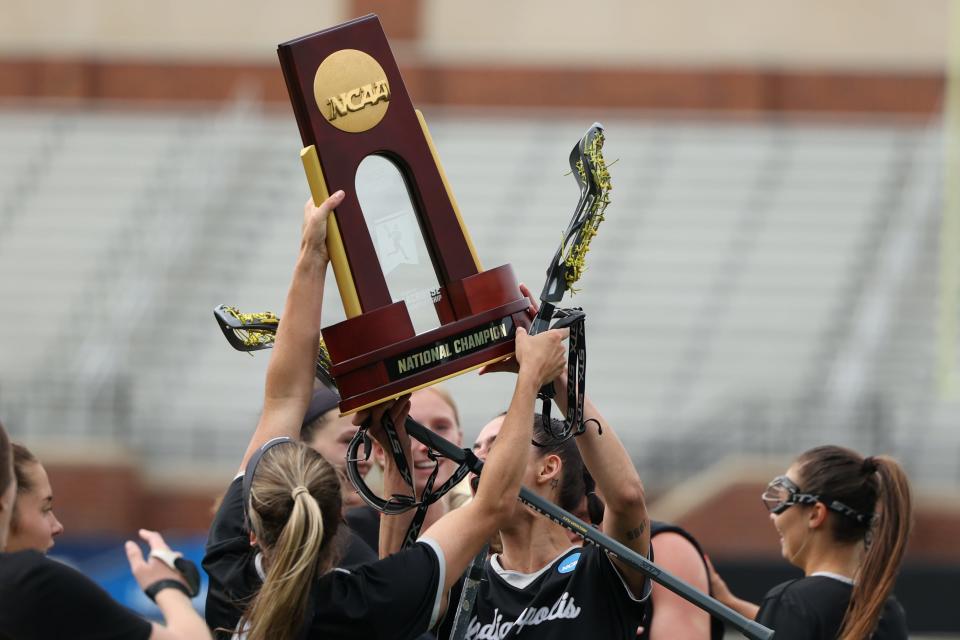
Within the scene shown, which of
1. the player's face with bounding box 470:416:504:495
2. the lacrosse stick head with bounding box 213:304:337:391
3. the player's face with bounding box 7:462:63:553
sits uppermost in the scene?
the lacrosse stick head with bounding box 213:304:337:391

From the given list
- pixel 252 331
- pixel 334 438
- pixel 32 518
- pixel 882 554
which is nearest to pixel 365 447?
pixel 252 331

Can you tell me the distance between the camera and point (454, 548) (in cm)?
322

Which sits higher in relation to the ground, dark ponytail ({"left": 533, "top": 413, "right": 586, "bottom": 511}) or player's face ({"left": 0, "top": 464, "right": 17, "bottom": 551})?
player's face ({"left": 0, "top": 464, "right": 17, "bottom": 551})

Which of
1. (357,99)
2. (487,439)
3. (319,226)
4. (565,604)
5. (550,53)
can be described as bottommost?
(565,604)

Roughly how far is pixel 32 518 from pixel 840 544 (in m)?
2.18

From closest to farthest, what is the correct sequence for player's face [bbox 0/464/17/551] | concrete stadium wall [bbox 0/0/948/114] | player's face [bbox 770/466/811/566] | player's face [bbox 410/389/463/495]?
player's face [bbox 0/464/17/551] < player's face [bbox 770/466/811/566] < player's face [bbox 410/389/463/495] < concrete stadium wall [bbox 0/0/948/114]

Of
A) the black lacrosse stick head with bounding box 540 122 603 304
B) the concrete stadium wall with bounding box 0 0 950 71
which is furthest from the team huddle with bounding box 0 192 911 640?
the concrete stadium wall with bounding box 0 0 950 71

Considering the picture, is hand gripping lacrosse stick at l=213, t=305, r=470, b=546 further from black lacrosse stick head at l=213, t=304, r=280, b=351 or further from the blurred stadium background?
the blurred stadium background

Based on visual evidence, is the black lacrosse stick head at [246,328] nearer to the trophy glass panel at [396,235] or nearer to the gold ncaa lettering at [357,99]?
the trophy glass panel at [396,235]

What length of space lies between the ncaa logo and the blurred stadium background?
321 inches

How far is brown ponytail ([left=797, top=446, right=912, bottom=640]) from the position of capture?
4.04 meters

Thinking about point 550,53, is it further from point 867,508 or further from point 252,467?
point 252,467

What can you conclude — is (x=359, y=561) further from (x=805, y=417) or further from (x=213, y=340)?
(x=213, y=340)

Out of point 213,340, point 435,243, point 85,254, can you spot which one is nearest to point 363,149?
point 435,243
